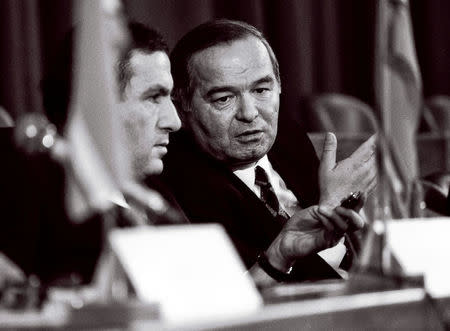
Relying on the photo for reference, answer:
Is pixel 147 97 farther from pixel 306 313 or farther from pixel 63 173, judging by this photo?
pixel 306 313

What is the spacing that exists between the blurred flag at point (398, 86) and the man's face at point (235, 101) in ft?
2.71

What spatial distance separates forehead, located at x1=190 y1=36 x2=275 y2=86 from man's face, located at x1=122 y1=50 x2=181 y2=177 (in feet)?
0.38

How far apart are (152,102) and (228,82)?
A: 197mm

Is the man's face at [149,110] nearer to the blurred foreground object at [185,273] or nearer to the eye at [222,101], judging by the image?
the eye at [222,101]

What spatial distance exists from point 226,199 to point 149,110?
9.4 inches

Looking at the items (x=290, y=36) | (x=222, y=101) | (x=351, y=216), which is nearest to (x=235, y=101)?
(x=222, y=101)

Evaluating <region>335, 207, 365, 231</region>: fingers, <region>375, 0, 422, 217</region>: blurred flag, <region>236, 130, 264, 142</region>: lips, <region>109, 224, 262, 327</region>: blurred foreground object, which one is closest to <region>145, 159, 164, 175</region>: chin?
<region>236, 130, 264, 142</region>: lips

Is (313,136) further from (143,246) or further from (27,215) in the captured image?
(143,246)

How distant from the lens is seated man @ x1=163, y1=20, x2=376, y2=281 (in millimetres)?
1778

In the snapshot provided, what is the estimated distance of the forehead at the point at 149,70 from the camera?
1763 mm

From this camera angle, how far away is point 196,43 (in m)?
1.91

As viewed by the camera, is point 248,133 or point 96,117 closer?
point 96,117

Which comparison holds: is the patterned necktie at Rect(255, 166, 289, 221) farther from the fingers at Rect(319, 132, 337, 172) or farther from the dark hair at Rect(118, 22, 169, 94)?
the dark hair at Rect(118, 22, 169, 94)

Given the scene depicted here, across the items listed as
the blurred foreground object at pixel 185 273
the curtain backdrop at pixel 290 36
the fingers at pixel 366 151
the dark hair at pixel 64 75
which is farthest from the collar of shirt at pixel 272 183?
the curtain backdrop at pixel 290 36
